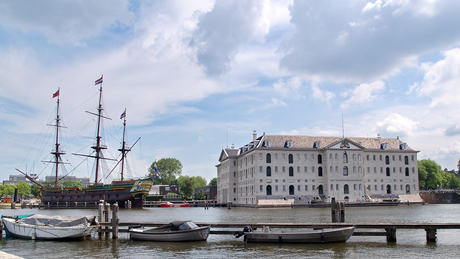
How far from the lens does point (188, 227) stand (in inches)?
1035

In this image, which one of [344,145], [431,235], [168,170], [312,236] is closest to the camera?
[312,236]

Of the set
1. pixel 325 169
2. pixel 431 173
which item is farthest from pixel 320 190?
pixel 431 173

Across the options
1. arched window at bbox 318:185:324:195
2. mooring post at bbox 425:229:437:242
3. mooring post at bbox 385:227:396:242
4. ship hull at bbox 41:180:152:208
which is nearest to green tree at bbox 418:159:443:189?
arched window at bbox 318:185:324:195

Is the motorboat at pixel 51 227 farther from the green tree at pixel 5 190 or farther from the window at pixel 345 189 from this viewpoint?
the green tree at pixel 5 190

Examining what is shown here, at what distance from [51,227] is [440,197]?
4143 inches

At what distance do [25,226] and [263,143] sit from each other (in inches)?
2633

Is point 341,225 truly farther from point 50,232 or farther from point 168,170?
point 168,170

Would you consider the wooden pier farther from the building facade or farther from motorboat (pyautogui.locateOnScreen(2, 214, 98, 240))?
the building facade

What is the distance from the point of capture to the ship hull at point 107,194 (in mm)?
85812

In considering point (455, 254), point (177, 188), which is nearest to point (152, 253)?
point (455, 254)

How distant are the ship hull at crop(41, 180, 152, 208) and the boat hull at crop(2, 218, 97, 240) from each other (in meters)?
57.2

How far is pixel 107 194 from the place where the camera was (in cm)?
8756

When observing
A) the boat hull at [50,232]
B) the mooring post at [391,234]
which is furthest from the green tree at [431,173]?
the boat hull at [50,232]

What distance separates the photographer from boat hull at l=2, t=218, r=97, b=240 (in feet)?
89.8
